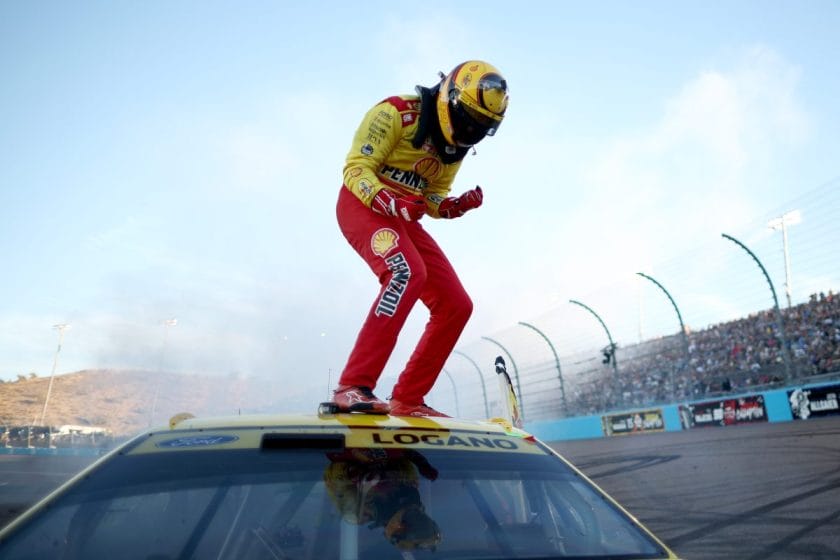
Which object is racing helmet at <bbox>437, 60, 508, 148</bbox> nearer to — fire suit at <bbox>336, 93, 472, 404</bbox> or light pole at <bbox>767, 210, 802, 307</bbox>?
fire suit at <bbox>336, 93, 472, 404</bbox>

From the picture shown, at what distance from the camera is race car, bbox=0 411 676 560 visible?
1356mm

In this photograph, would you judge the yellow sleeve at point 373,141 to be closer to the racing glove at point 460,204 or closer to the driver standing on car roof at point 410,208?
the driver standing on car roof at point 410,208

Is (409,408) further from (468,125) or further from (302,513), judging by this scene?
(302,513)

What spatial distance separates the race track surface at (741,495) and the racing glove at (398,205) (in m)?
2.62

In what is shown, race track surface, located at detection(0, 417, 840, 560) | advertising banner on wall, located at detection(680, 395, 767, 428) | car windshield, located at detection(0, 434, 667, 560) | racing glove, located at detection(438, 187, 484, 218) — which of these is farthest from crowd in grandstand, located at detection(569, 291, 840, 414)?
car windshield, located at detection(0, 434, 667, 560)

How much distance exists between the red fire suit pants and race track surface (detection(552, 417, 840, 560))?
1.99 m

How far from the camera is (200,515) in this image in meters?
1.45

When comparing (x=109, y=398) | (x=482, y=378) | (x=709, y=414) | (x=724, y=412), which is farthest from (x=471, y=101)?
(x=109, y=398)

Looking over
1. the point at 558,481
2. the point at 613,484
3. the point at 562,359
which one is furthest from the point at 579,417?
the point at 558,481

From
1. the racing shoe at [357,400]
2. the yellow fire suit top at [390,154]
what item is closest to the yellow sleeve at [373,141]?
the yellow fire suit top at [390,154]

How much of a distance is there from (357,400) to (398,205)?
40.3 inches

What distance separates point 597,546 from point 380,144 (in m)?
2.51

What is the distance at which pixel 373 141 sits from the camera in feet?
11.4

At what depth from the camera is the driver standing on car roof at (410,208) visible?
123 inches
